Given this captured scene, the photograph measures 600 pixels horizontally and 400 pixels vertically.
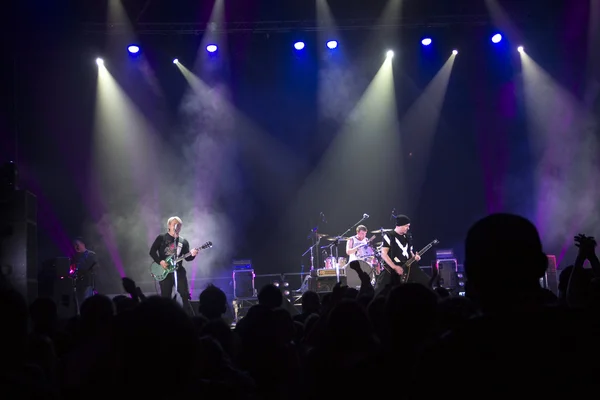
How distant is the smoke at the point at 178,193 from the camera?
642 inches

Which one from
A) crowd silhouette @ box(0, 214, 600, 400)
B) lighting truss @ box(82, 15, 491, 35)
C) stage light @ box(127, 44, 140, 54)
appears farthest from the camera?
stage light @ box(127, 44, 140, 54)

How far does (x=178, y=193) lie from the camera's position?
16.9m

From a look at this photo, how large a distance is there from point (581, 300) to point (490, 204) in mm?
13591

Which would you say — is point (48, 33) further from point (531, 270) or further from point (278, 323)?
point (531, 270)

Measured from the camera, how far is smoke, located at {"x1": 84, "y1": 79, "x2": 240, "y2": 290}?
16312 millimetres

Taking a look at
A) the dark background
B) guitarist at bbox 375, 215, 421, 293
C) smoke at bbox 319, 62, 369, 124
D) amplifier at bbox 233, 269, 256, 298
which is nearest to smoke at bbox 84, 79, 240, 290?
the dark background

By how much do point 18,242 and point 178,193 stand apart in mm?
9579

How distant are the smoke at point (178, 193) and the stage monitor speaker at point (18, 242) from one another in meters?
8.79

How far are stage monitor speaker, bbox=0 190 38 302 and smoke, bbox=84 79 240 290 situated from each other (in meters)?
8.79

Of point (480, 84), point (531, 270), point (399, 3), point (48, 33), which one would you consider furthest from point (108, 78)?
point (531, 270)

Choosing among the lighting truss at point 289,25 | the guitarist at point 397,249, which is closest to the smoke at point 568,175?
the lighting truss at point 289,25

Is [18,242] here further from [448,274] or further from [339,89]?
[339,89]

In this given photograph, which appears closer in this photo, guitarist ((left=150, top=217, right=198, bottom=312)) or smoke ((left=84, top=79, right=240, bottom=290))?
guitarist ((left=150, top=217, right=198, bottom=312))

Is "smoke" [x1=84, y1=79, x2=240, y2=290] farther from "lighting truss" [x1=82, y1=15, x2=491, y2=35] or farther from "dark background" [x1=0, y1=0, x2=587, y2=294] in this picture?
"lighting truss" [x1=82, y1=15, x2=491, y2=35]
